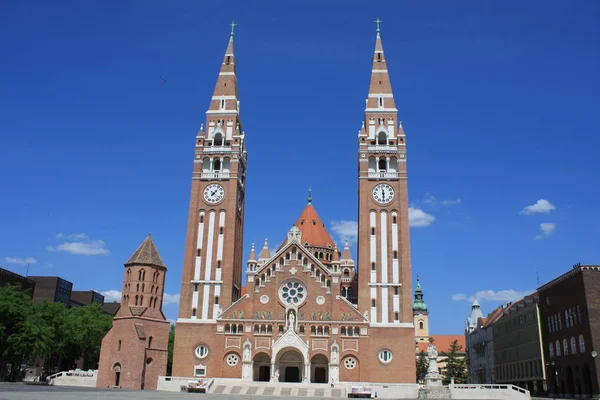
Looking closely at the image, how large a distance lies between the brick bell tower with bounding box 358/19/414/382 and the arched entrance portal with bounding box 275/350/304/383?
892 cm

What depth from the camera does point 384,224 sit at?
67312 millimetres

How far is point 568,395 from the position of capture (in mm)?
60781

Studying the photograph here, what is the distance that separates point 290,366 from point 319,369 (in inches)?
128

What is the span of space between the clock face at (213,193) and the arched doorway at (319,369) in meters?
21.7

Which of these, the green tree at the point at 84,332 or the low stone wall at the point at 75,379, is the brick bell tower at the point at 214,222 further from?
the green tree at the point at 84,332

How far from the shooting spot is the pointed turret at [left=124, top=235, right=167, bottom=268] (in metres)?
65.7

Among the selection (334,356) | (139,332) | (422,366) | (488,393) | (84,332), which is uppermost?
(84,332)

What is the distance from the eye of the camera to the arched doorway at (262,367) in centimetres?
6419

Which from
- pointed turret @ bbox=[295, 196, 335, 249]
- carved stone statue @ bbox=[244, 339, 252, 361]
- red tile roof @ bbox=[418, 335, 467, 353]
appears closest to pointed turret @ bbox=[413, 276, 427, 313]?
red tile roof @ bbox=[418, 335, 467, 353]

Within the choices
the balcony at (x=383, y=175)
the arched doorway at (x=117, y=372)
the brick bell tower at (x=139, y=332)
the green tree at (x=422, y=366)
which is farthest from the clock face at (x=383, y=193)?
the green tree at (x=422, y=366)

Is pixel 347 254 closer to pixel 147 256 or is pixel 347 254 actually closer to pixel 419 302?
pixel 147 256

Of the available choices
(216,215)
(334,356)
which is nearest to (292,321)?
(334,356)

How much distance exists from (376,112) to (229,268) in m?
26.5

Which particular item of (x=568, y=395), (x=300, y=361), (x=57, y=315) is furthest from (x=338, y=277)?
(x=57, y=315)
